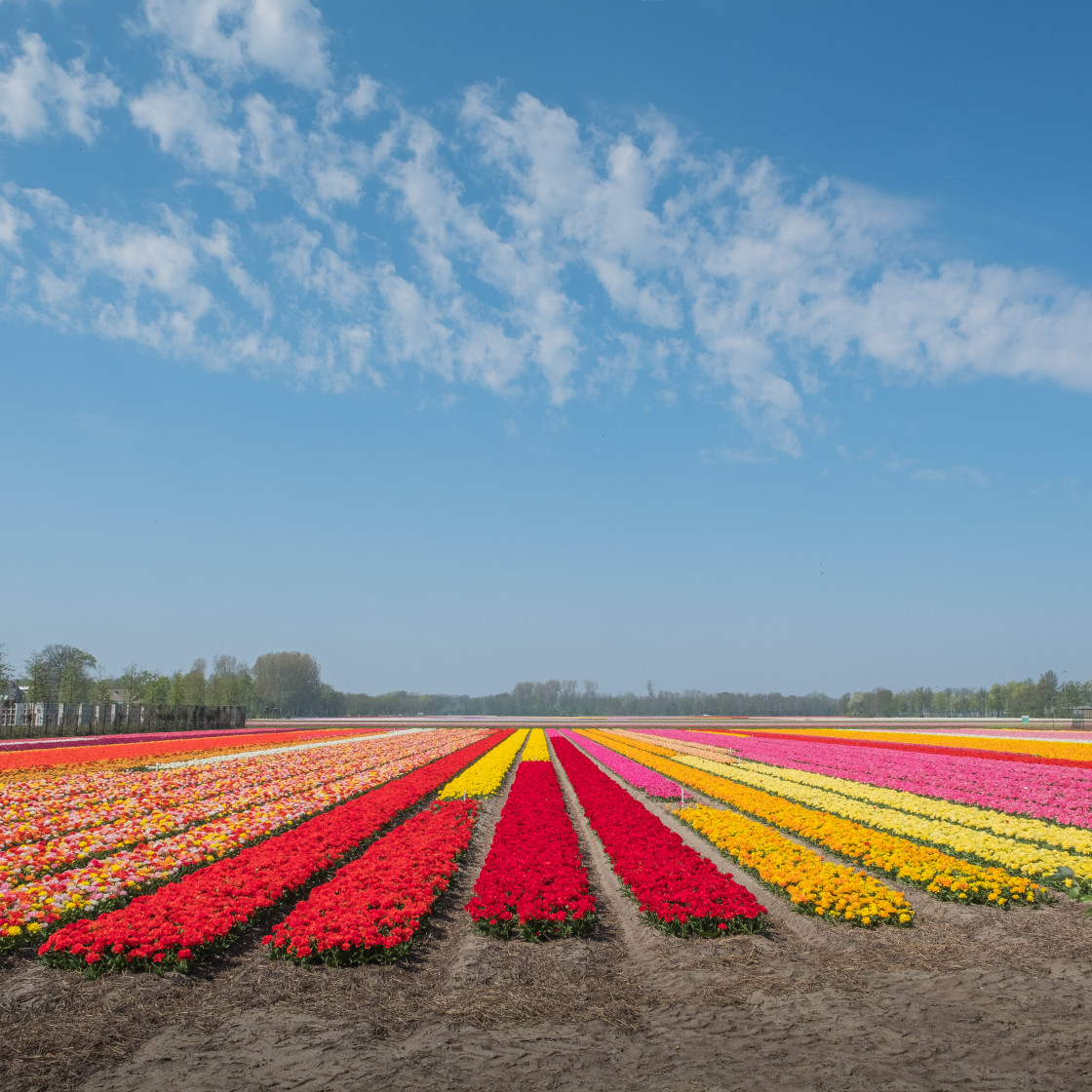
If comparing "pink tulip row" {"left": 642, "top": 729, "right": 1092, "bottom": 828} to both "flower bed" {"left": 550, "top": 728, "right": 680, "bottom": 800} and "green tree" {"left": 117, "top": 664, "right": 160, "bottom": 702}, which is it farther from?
"green tree" {"left": 117, "top": 664, "right": 160, "bottom": 702}

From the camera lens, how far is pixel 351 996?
7.18 metres

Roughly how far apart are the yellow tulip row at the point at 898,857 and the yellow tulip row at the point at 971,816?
2.29 meters

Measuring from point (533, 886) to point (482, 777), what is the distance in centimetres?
1290

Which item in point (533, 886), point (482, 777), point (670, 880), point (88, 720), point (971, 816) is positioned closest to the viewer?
point (533, 886)

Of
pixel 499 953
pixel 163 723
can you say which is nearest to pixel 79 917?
pixel 499 953

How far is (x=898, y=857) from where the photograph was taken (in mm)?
11711

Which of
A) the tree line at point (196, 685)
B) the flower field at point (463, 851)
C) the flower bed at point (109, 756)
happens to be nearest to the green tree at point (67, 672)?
the tree line at point (196, 685)

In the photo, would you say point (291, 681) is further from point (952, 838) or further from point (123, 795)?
point (952, 838)

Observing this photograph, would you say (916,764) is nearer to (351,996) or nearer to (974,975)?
(974,975)

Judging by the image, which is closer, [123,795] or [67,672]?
[123,795]

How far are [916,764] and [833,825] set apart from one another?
17646 mm

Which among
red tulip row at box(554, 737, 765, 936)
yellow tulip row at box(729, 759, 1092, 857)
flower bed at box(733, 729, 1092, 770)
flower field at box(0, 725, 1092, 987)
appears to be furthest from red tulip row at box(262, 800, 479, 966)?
flower bed at box(733, 729, 1092, 770)

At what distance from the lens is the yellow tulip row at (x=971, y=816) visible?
13547mm

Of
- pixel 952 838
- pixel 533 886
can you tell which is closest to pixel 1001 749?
pixel 952 838
